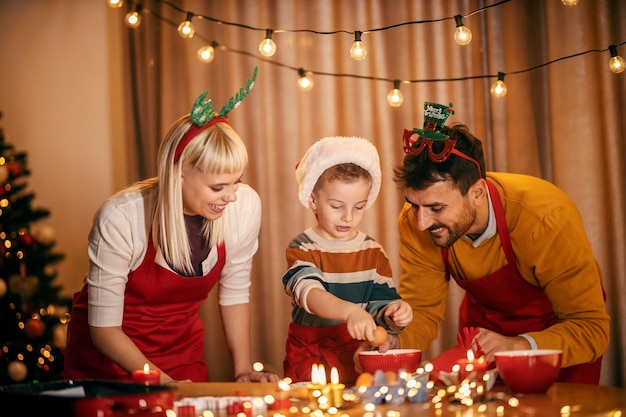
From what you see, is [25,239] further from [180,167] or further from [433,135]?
[433,135]

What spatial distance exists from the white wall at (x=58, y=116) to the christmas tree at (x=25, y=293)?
76cm

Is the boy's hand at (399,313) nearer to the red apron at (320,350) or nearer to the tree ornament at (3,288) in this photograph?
the red apron at (320,350)

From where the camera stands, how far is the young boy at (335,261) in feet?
7.38

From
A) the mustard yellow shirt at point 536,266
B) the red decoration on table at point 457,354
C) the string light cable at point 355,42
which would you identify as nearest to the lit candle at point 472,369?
the red decoration on table at point 457,354

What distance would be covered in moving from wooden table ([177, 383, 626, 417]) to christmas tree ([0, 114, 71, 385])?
1753 mm

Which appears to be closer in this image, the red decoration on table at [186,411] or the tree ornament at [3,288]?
the red decoration on table at [186,411]

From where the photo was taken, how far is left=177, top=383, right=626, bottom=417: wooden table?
4.08ft

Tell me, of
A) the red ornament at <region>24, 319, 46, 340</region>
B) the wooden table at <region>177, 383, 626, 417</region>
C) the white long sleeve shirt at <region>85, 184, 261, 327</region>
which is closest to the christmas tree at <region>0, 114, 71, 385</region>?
the red ornament at <region>24, 319, 46, 340</region>

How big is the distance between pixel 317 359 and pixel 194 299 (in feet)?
1.35

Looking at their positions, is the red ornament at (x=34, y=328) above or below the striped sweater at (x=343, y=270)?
below

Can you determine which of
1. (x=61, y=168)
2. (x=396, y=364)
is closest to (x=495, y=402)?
(x=396, y=364)

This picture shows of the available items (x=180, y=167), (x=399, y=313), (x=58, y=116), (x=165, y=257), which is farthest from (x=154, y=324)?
(x=58, y=116)

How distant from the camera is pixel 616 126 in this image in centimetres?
310

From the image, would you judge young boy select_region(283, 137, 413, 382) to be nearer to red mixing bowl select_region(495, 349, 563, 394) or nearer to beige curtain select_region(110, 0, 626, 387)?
red mixing bowl select_region(495, 349, 563, 394)
